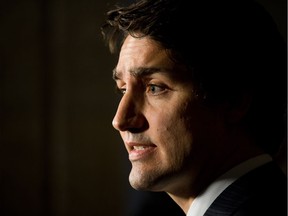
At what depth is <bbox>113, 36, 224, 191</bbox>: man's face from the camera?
3.73 ft

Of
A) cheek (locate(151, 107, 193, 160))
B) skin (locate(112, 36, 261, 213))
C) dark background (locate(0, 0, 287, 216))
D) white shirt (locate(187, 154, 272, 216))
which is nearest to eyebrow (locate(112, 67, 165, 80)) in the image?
skin (locate(112, 36, 261, 213))

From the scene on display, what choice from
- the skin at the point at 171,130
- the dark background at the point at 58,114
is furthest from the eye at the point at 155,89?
the dark background at the point at 58,114

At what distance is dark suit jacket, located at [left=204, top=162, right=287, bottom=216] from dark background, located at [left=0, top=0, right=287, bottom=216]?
1885mm

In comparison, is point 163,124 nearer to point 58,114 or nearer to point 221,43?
point 221,43

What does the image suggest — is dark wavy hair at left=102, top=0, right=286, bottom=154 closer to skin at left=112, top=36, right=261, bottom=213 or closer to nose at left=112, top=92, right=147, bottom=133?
skin at left=112, top=36, right=261, bottom=213

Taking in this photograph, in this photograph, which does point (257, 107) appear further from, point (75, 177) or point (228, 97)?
point (75, 177)

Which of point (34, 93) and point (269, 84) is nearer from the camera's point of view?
point (269, 84)

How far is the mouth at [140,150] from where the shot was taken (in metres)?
1.15

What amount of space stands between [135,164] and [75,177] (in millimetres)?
1844

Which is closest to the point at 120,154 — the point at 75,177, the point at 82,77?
the point at 75,177

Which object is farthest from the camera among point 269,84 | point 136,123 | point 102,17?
point 102,17

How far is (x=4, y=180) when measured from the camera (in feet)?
9.43

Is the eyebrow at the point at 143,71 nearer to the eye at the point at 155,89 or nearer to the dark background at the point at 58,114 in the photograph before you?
the eye at the point at 155,89

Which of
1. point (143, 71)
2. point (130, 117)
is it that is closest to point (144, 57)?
point (143, 71)
